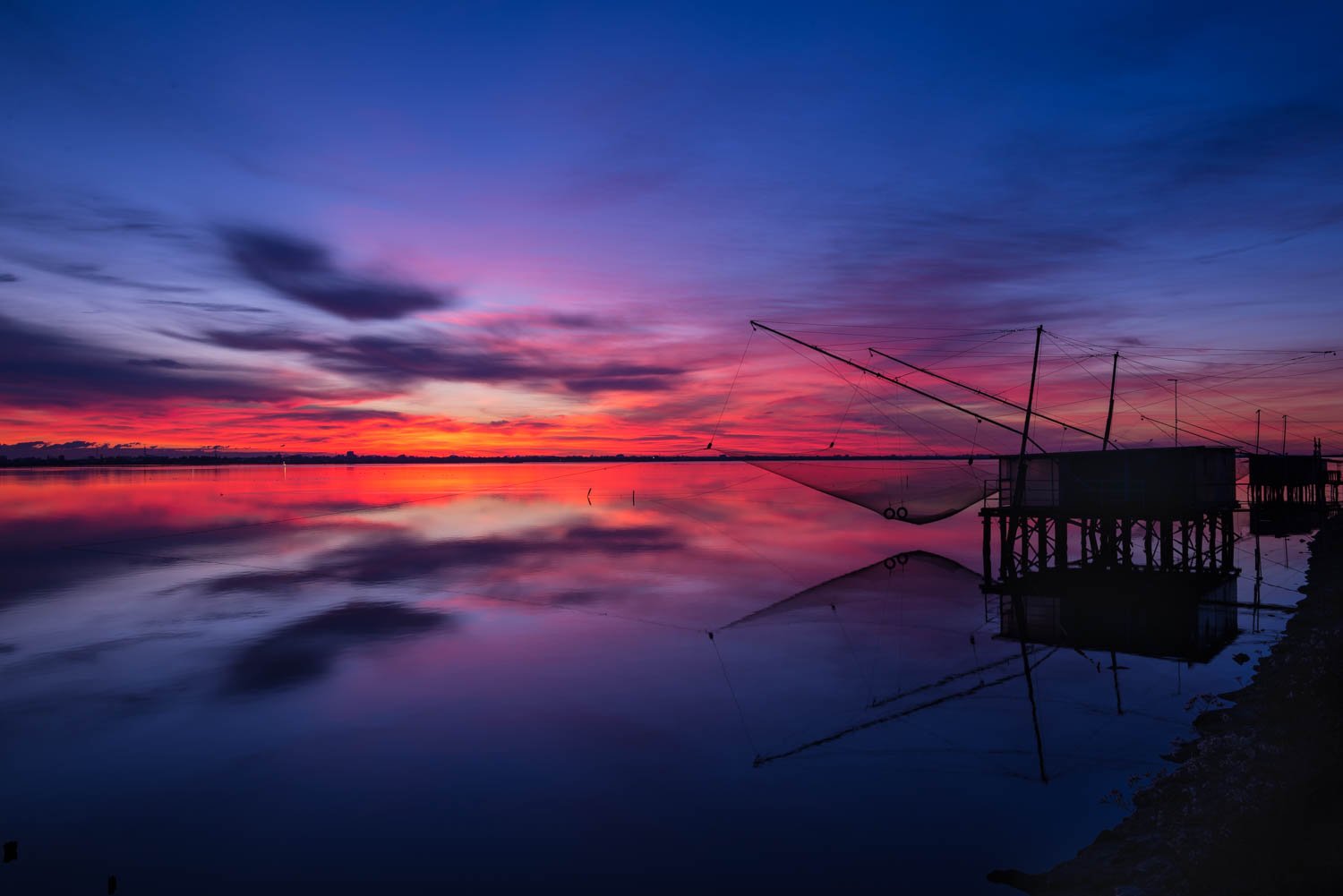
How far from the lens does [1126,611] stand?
25609mm

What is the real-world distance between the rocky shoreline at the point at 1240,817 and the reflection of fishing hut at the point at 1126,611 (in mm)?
6981

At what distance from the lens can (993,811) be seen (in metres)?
11.0

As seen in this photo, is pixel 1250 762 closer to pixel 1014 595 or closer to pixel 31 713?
pixel 1014 595

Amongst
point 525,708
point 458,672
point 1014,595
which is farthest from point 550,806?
point 1014,595

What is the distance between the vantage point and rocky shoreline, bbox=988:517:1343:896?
7.39 meters

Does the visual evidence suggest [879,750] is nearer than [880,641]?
Yes

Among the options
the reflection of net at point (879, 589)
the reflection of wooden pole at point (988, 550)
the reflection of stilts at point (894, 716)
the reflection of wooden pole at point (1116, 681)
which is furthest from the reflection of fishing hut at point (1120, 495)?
the reflection of stilts at point (894, 716)

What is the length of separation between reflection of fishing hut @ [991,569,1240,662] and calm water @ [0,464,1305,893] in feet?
2.45

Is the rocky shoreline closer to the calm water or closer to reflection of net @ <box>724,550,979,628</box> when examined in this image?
the calm water

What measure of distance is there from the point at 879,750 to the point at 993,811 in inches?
104

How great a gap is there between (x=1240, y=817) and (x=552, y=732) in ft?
34.7

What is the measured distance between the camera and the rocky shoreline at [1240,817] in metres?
7.39

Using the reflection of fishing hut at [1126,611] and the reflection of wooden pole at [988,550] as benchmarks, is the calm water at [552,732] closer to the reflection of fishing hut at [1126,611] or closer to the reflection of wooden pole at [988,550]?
the reflection of fishing hut at [1126,611]

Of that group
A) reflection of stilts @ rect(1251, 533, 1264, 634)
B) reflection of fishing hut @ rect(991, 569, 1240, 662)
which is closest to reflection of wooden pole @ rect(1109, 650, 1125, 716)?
reflection of fishing hut @ rect(991, 569, 1240, 662)
